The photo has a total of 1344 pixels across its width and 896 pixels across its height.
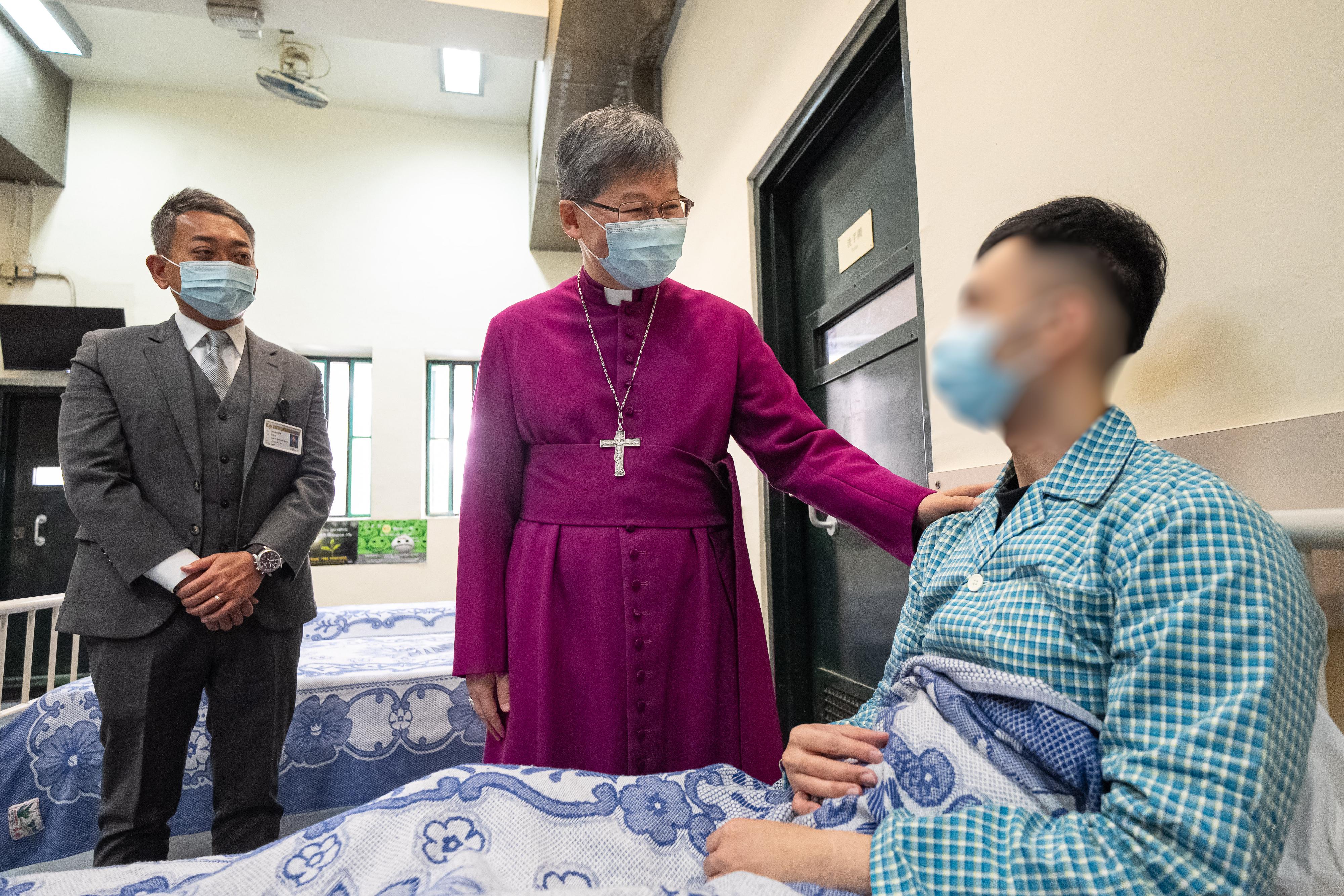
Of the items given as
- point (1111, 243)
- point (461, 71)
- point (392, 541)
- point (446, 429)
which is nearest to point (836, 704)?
point (1111, 243)

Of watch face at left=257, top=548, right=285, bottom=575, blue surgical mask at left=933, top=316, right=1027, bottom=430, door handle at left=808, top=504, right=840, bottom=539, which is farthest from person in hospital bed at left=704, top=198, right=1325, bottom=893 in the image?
door handle at left=808, top=504, right=840, bottom=539

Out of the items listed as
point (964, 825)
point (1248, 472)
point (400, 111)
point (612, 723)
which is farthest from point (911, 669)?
point (400, 111)

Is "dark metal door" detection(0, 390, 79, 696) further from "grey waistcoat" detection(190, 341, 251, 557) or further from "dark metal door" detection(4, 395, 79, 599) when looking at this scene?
"grey waistcoat" detection(190, 341, 251, 557)

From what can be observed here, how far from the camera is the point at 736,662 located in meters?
1.23

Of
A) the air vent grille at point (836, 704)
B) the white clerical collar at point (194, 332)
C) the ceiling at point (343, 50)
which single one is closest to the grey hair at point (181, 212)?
the white clerical collar at point (194, 332)

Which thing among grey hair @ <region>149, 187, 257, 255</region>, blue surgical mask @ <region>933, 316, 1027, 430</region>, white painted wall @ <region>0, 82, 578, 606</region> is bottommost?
blue surgical mask @ <region>933, 316, 1027, 430</region>

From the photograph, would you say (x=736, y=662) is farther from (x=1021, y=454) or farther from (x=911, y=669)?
(x=1021, y=454)

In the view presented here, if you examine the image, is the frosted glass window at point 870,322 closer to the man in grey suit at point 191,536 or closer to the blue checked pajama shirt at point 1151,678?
the blue checked pajama shirt at point 1151,678

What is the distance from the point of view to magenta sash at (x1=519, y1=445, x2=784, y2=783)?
3.89 feet

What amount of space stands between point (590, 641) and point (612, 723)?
0.43ft

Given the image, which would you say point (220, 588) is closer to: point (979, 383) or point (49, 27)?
point (979, 383)

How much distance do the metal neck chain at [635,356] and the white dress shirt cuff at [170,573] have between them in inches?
37.5

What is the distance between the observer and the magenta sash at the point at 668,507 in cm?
119

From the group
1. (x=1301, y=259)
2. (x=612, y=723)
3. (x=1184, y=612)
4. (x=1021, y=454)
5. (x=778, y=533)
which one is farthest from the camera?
(x=778, y=533)
